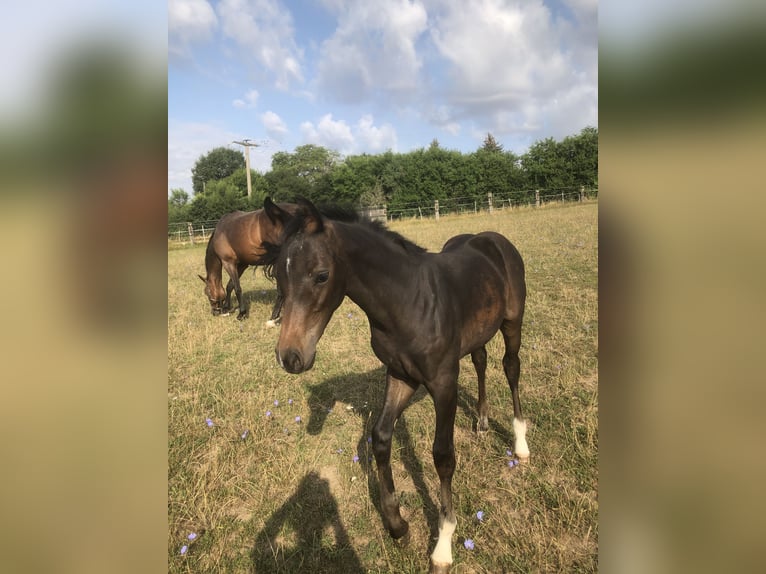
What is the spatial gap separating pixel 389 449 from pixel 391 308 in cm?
104

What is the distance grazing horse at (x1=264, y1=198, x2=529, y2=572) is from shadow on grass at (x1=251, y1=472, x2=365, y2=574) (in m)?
0.37

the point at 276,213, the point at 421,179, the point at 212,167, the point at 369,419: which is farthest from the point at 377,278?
the point at 212,167

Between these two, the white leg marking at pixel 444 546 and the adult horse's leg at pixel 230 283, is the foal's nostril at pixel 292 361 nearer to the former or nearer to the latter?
the white leg marking at pixel 444 546

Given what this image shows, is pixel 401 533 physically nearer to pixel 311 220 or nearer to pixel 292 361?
pixel 292 361

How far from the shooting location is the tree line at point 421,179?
3588 centimetres

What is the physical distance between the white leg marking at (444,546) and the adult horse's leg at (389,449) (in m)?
0.27

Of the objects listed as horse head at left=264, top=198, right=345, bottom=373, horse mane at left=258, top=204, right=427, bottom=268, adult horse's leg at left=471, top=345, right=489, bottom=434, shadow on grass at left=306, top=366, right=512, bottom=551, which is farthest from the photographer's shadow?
horse mane at left=258, top=204, right=427, bottom=268

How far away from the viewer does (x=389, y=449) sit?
279cm

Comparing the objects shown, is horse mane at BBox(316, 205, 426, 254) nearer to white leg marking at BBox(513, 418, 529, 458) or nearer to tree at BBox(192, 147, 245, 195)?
white leg marking at BBox(513, 418, 529, 458)

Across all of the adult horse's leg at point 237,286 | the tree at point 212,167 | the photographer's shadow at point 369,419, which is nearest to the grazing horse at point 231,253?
the adult horse's leg at point 237,286
